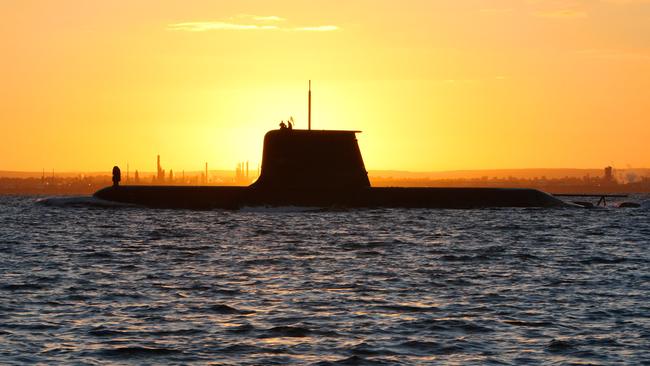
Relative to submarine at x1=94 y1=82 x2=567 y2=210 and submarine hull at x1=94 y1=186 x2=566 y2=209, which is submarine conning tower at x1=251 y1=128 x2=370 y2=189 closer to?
submarine at x1=94 y1=82 x2=567 y2=210

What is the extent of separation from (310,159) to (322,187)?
2103 mm

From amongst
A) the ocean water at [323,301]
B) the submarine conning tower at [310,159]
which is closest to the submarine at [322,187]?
the submarine conning tower at [310,159]

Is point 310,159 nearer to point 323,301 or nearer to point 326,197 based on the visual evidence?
point 326,197

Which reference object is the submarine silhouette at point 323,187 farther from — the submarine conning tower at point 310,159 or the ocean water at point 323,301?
the ocean water at point 323,301

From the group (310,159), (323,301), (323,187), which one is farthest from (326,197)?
(323,301)

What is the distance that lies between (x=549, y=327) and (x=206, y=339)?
6.44 m

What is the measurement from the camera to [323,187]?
55.2 metres

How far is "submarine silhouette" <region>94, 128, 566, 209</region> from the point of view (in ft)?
177

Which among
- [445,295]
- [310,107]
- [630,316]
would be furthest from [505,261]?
[310,107]

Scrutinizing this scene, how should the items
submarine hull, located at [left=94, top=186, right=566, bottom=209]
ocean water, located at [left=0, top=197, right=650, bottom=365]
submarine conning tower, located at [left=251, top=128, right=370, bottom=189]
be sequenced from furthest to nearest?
1. submarine hull, located at [left=94, top=186, right=566, bottom=209]
2. submarine conning tower, located at [left=251, top=128, right=370, bottom=189]
3. ocean water, located at [left=0, top=197, right=650, bottom=365]

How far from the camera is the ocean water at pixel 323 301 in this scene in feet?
50.0

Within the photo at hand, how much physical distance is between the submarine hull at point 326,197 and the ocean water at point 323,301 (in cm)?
1634

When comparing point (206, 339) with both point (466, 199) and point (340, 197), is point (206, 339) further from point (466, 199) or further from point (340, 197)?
point (466, 199)

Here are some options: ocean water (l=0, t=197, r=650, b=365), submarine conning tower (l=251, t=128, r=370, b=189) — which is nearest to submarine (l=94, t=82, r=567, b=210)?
submarine conning tower (l=251, t=128, r=370, b=189)
